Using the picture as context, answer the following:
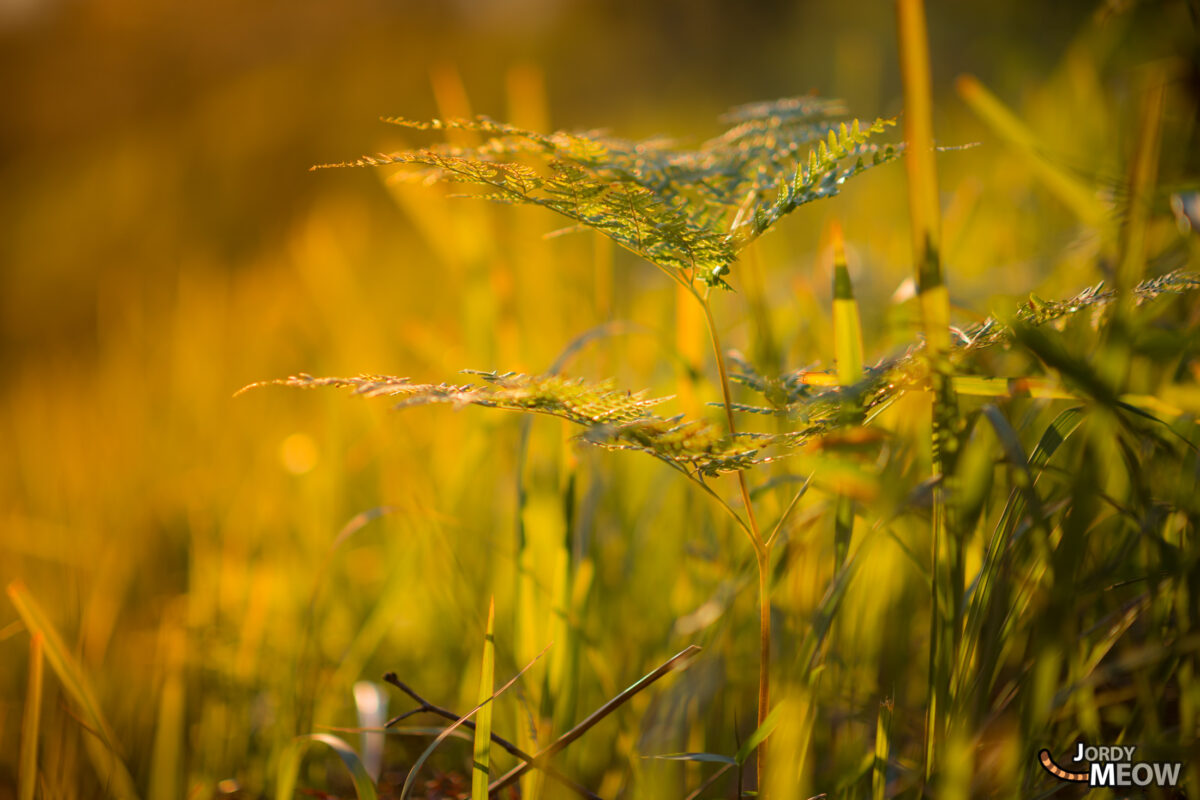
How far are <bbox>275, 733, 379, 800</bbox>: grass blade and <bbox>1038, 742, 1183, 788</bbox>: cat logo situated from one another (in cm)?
55

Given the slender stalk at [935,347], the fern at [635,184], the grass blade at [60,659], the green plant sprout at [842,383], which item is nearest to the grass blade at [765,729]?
the green plant sprout at [842,383]

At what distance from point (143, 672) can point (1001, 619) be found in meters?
1.12

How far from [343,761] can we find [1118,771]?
65 centimetres

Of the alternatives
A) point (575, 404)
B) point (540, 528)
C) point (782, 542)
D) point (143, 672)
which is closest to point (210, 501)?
point (143, 672)

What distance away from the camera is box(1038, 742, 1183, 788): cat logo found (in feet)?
1.82

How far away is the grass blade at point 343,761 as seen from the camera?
60 centimetres

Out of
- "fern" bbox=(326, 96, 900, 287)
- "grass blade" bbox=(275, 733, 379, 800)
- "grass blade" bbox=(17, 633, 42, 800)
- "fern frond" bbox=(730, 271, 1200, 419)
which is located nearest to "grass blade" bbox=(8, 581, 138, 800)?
"grass blade" bbox=(17, 633, 42, 800)

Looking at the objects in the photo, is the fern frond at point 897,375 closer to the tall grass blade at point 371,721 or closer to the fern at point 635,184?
the fern at point 635,184

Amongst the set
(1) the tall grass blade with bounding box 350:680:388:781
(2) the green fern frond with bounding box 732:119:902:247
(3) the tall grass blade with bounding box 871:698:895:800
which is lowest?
(1) the tall grass blade with bounding box 350:680:388:781

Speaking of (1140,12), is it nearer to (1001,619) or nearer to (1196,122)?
(1196,122)

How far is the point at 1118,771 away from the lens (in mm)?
566

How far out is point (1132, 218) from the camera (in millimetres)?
562

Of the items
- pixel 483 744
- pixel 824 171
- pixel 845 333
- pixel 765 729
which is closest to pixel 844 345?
pixel 845 333

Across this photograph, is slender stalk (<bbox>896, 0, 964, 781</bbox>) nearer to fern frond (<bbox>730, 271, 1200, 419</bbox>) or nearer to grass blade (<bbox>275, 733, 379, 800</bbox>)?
fern frond (<bbox>730, 271, 1200, 419</bbox>)
